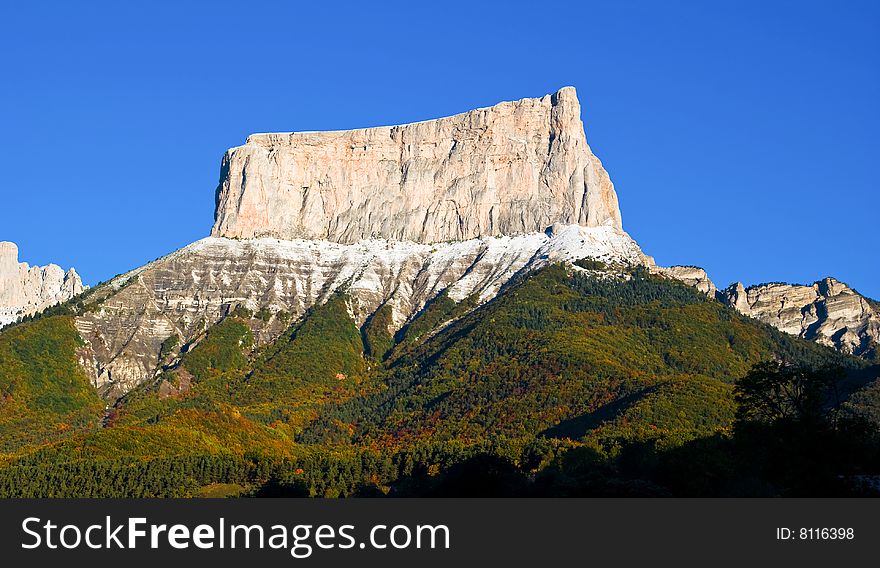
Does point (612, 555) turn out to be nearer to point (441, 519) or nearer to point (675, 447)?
point (441, 519)

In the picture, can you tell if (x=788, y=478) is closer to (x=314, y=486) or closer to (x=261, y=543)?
(x=261, y=543)

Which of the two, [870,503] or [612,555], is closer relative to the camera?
[612,555]

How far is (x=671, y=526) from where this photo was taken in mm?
86812

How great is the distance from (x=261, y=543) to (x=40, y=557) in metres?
13.6

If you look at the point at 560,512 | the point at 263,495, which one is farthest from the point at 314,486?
the point at 560,512

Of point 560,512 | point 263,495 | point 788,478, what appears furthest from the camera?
point 263,495

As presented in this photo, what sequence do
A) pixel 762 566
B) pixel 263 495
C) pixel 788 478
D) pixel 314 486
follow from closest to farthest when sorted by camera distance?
pixel 762 566, pixel 788 478, pixel 263 495, pixel 314 486

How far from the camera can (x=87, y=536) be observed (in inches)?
3388

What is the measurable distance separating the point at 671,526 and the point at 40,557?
39.9m

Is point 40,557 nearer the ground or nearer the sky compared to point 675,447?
nearer the ground

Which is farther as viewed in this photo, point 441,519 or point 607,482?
point 607,482

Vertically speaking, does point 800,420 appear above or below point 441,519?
above

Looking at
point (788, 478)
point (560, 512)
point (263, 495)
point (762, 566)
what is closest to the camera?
point (762, 566)

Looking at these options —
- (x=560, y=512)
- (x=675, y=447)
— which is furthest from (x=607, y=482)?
(x=675, y=447)
